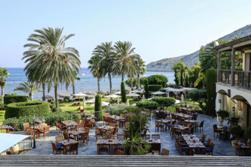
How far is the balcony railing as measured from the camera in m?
19.1

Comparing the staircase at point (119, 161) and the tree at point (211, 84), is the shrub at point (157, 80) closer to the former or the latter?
the tree at point (211, 84)

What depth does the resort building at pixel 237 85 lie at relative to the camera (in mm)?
19433

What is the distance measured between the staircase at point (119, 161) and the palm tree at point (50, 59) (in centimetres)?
2667

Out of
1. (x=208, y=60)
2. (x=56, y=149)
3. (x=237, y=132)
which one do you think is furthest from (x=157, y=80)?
(x=56, y=149)

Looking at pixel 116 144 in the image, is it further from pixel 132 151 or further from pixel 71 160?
pixel 71 160

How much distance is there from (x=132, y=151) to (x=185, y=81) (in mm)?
45830

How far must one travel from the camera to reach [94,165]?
372 inches

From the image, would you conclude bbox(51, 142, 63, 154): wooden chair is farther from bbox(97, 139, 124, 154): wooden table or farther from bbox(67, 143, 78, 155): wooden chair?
bbox(97, 139, 124, 154): wooden table

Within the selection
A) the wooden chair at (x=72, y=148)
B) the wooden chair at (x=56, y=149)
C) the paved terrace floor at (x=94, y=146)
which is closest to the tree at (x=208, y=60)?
the paved terrace floor at (x=94, y=146)

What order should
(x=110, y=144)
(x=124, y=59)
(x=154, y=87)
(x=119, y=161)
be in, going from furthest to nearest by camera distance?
(x=124, y=59) < (x=154, y=87) < (x=110, y=144) < (x=119, y=161)

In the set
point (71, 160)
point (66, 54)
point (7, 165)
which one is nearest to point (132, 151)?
point (71, 160)

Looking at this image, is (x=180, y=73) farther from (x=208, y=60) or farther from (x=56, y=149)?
(x=56, y=149)

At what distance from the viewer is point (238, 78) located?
2175cm

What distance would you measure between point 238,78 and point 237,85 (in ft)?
1.56
